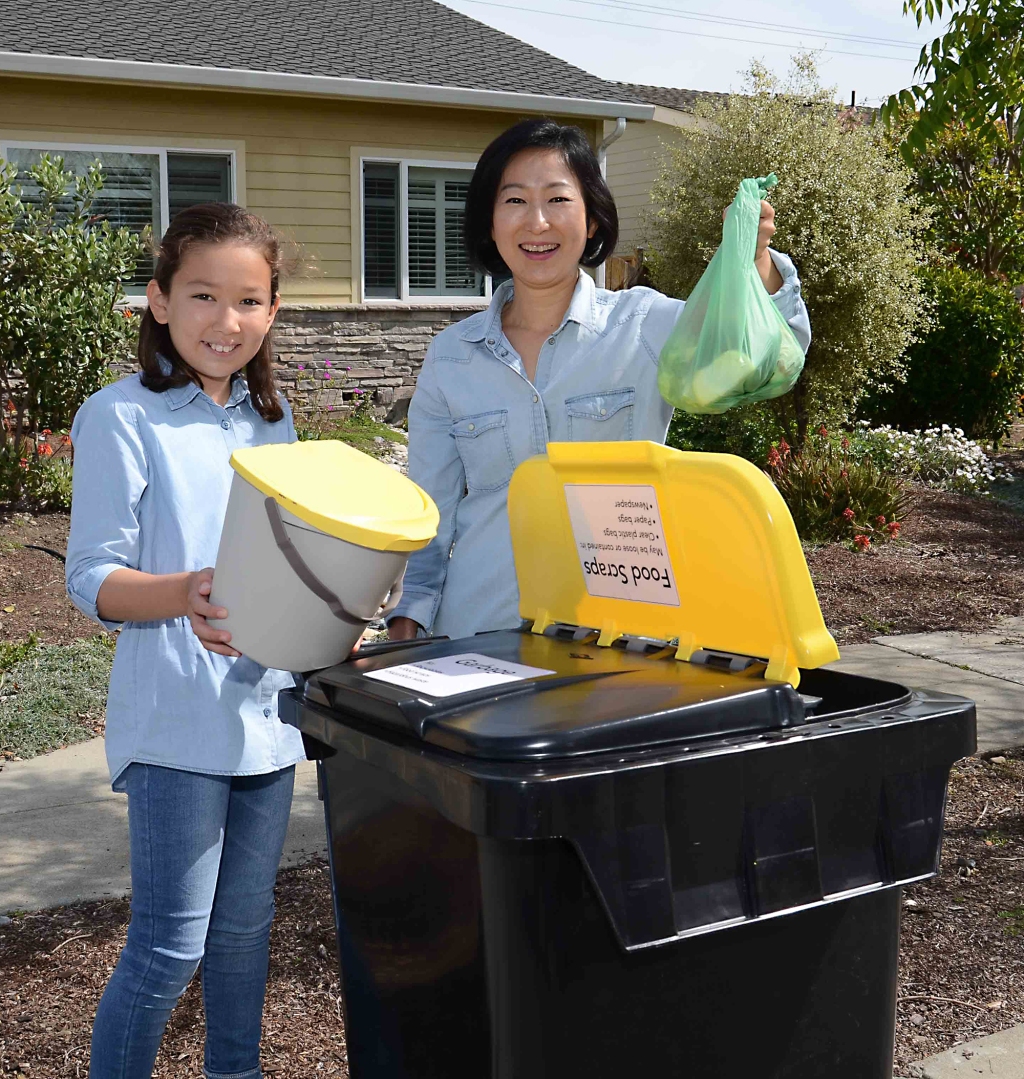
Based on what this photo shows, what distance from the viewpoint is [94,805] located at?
4180 mm

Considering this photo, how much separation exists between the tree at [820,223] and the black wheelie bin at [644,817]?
9179mm

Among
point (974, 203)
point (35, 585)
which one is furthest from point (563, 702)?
point (974, 203)

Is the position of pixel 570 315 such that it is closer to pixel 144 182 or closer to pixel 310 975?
pixel 310 975

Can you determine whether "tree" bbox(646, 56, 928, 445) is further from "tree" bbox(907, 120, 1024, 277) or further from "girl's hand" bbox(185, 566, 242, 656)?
"girl's hand" bbox(185, 566, 242, 656)

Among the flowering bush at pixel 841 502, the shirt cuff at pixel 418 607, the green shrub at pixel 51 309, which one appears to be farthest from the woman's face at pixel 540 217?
the green shrub at pixel 51 309

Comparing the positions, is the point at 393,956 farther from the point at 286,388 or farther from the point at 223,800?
the point at 286,388

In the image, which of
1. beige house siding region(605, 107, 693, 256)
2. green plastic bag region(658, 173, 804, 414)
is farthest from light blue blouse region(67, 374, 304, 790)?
beige house siding region(605, 107, 693, 256)

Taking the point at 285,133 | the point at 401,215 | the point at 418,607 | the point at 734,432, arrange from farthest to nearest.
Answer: the point at 401,215 → the point at 285,133 → the point at 734,432 → the point at 418,607

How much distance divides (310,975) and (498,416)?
162 centimetres

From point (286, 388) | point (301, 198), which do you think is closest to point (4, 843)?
point (286, 388)

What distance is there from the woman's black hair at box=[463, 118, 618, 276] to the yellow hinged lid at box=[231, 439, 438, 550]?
798mm

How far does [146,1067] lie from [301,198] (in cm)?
1130

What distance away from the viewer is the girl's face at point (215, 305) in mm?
2156

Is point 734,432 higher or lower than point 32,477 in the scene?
higher
